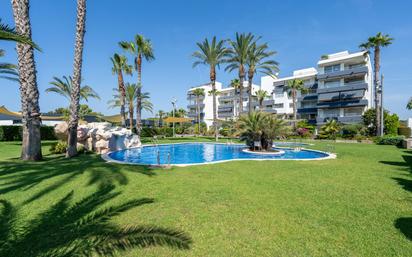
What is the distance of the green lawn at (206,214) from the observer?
3.08 m

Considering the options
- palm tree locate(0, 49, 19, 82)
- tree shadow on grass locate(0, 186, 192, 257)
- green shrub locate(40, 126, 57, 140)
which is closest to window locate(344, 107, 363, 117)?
tree shadow on grass locate(0, 186, 192, 257)

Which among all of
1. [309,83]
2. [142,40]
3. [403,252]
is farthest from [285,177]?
[309,83]

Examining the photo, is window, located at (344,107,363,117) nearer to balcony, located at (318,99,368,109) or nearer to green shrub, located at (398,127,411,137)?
balcony, located at (318,99,368,109)

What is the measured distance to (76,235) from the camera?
10.8 feet

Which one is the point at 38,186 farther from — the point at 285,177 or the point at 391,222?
the point at 391,222

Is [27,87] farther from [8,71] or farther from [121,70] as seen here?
[121,70]

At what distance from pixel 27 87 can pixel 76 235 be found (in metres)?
9.88

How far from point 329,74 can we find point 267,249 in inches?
1730

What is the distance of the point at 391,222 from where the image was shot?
3805 millimetres

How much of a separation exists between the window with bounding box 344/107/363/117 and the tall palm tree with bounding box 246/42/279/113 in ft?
65.5

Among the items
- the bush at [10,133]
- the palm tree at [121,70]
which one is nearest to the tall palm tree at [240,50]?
the palm tree at [121,70]

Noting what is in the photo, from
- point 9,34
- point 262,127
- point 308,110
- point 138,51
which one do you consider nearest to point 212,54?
point 138,51

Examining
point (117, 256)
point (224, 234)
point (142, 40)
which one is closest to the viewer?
point (117, 256)

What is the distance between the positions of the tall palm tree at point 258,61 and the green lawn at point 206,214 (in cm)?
2027
